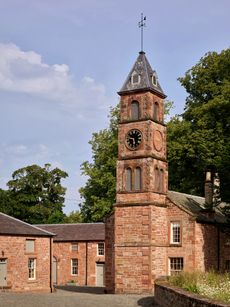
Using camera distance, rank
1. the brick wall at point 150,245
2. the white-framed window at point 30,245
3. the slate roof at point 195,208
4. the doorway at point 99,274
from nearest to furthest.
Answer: the brick wall at point 150,245 → the slate roof at point 195,208 → the white-framed window at point 30,245 → the doorway at point 99,274

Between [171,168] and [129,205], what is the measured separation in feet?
38.3

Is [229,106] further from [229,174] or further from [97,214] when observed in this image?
[97,214]

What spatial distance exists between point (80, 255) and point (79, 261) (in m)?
0.59

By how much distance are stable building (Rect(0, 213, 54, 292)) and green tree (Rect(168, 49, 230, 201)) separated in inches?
491

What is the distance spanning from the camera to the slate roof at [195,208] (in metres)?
37.4

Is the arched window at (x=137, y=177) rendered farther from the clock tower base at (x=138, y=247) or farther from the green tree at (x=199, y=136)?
the green tree at (x=199, y=136)

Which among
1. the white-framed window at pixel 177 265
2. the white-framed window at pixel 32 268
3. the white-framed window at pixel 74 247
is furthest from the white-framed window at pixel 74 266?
the white-framed window at pixel 177 265

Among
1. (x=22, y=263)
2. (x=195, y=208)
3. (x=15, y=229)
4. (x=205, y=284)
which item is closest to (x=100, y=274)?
(x=22, y=263)

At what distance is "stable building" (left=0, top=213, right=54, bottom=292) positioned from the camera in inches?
1484

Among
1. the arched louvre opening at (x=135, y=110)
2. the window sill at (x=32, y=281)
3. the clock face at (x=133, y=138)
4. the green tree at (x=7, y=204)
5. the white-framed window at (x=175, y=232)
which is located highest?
the arched louvre opening at (x=135, y=110)

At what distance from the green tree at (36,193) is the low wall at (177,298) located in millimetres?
47952

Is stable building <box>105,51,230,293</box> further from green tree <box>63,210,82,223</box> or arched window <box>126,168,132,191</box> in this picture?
green tree <box>63,210,82,223</box>

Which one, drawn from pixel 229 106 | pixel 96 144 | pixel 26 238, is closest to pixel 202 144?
pixel 229 106

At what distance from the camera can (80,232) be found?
176ft
